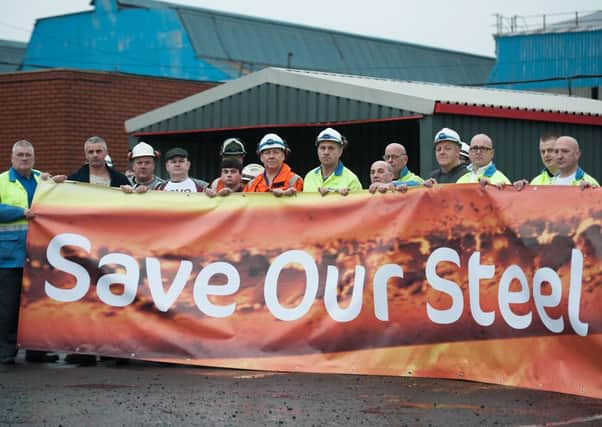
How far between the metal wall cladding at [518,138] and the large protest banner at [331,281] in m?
7.95

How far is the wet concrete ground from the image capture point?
23.4ft

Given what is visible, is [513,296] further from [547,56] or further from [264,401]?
[547,56]

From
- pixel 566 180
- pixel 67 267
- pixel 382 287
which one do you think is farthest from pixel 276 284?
pixel 566 180

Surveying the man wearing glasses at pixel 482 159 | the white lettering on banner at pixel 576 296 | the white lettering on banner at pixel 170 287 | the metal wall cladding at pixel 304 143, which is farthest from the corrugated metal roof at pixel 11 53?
the white lettering on banner at pixel 576 296

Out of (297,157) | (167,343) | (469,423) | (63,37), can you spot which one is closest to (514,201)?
Result: (469,423)

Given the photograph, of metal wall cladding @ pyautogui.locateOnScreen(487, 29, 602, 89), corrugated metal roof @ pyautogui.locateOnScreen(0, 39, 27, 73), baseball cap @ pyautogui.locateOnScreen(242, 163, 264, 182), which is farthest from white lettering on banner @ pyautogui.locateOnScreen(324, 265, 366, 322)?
corrugated metal roof @ pyautogui.locateOnScreen(0, 39, 27, 73)

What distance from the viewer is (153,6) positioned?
4619 centimetres

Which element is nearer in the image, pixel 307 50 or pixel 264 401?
pixel 264 401

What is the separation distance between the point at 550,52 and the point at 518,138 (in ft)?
109

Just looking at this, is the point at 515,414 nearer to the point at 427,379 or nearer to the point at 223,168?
the point at 427,379

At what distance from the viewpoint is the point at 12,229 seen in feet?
32.8

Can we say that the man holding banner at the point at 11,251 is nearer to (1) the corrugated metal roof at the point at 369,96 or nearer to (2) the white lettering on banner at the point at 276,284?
(2) the white lettering on banner at the point at 276,284

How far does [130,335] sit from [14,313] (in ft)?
3.86

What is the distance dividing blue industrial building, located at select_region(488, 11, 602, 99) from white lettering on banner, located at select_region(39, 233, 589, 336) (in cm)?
3938
